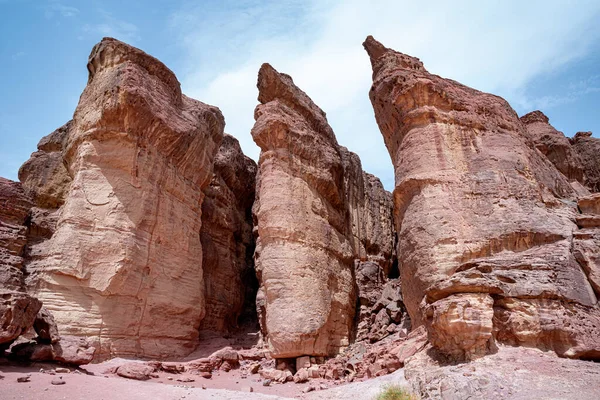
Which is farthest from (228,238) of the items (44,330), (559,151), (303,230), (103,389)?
(559,151)

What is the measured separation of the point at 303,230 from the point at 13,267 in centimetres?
887

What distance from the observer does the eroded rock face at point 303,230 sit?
46.6 feet

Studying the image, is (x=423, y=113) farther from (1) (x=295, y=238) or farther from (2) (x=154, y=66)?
(2) (x=154, y=66)

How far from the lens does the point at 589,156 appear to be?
24.5 m

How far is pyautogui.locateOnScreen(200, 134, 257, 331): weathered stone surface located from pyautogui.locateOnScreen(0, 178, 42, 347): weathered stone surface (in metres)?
7.09

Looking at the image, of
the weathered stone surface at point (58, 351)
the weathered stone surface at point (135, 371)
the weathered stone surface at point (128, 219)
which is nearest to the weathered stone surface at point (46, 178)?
the weathered stone surface at point (128, 219)

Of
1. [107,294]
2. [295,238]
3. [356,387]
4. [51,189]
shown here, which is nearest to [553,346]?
[356,387]

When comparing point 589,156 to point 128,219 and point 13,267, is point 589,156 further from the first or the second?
point 13,267

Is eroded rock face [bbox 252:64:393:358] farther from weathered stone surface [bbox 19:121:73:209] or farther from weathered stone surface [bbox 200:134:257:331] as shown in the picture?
weathered stone surface [bbox 19:121:73:209]

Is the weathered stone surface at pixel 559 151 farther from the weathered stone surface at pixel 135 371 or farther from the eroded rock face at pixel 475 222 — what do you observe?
the weathered stone surface at pixel 135 371

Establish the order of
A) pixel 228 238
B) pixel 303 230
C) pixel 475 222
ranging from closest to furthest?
pixel 475 222 → pixel 303 230 → pixel 228 238

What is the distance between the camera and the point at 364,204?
21906 millimetres

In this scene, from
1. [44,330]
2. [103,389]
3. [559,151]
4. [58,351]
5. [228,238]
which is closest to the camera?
[103,389]

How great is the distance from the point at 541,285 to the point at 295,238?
26.0 ft
